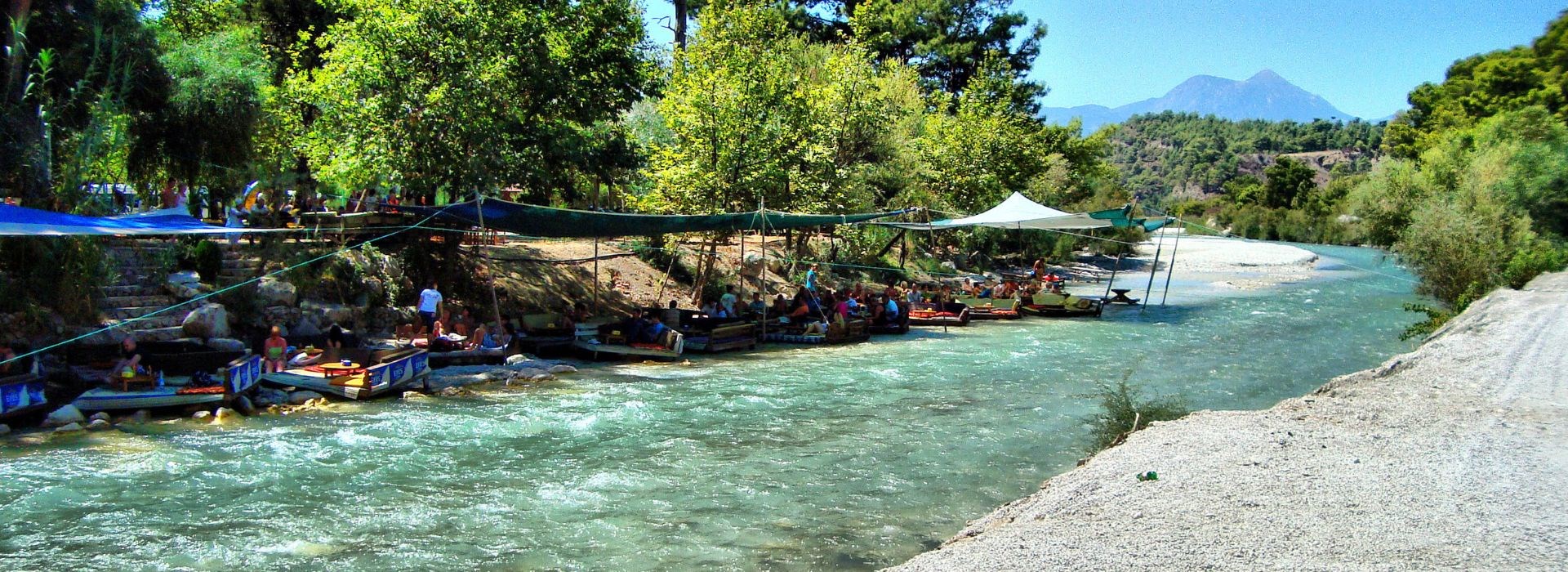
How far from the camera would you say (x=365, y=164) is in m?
17.2

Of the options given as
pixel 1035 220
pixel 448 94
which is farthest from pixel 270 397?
pixel 1035 220

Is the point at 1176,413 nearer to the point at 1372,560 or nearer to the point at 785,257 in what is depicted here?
the point at 1372,560

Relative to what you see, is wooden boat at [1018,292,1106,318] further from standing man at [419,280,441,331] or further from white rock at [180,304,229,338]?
white rock at [180,304,229,338]

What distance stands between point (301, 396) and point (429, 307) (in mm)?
3627

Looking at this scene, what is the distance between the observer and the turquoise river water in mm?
7801

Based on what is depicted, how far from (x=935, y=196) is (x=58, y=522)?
95.7 feet

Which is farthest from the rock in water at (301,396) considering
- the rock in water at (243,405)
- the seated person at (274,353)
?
the seated person at (274,353)

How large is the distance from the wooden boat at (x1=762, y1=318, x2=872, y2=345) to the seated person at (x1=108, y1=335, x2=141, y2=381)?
1132cm

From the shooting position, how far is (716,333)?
740 inches

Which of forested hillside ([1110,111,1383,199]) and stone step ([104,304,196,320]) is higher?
forested hillside ([1110,111,1383,199])

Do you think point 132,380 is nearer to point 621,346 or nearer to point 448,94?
point 448,94

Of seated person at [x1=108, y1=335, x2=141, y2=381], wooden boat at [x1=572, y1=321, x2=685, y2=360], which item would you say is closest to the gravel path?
wooden boat at [x1=572, y1=321, x2=685, y2=360]

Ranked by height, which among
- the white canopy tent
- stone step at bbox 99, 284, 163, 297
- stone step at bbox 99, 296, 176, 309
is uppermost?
the white canopy tent

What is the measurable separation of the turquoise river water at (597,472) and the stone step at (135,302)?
4.03 meters
